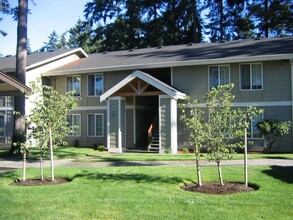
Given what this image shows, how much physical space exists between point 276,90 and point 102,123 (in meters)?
11.2

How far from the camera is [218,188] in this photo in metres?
9.80

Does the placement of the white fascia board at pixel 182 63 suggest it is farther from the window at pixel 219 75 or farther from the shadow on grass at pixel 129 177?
the shadow on grass at pixel 129 177

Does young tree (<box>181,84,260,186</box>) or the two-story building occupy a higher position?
the two-story building

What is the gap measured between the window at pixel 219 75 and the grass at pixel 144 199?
10589 mm

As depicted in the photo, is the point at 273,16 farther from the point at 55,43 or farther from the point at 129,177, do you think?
the point at 55,43

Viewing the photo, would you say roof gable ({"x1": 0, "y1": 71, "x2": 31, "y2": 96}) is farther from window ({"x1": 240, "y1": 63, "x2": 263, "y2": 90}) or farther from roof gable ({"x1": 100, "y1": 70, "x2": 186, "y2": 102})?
window ({"x1": 240, "y1": 63, "x2": 263, "y2": 90})

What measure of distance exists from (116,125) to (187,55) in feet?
20.7

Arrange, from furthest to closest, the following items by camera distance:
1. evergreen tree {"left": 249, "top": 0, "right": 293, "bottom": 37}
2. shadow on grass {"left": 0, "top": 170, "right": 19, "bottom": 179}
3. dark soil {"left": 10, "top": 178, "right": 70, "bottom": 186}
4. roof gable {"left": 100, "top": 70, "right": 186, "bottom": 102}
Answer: evergreen tree {"left": 249, "top": 0, "right": 293, "bottom": 37} → roof gable {"left": 100, "top": 70, "right": 186, "bottom": 102} → shadow on grass {"left": 0, "top": 170, "right": 19, "bottom": 179} → dark soil {"left": 10, "top": 178, "right": 70, "bottom": 186}

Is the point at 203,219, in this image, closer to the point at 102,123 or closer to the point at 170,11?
the point at 102,123

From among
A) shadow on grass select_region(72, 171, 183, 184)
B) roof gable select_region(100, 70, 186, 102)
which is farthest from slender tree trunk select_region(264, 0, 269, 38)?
shadow on grass select_region(72, 171, 183, 184)

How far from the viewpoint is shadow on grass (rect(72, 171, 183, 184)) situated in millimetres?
10750

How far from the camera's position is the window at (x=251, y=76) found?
Result: 2100 cm

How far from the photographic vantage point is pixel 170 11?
44.0m

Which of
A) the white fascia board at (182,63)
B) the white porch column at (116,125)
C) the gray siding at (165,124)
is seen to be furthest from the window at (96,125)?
the gray siding at (165,124)
